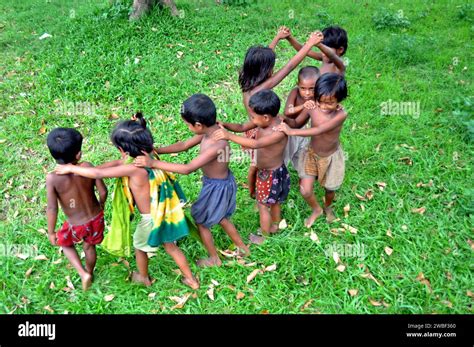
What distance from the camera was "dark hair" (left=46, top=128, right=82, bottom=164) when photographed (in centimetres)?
293

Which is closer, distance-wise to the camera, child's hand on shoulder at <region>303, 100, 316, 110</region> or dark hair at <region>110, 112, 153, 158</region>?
dark hair at <region>110, 112, 153, 158</region>

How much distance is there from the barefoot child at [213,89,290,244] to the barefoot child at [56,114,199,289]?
21.5 inches

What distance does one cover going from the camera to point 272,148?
11.4 feet

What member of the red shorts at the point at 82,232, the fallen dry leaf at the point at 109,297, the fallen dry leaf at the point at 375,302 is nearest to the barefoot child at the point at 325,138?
the fallen dry leaf at the point at 375,302

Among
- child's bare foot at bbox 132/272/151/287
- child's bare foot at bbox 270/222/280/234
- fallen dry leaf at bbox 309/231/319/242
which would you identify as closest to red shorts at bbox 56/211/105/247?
child's bare foot at bbox 132/272/151/287

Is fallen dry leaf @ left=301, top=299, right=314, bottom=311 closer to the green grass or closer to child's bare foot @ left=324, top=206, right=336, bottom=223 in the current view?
the green grass

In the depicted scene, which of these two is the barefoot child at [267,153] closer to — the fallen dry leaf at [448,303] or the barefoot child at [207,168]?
the barefoot child at [207,168]

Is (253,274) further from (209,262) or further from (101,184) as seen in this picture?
(101,184)

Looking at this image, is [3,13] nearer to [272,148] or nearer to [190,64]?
[190,64]

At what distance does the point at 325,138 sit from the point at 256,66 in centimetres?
89

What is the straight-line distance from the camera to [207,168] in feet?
10.8

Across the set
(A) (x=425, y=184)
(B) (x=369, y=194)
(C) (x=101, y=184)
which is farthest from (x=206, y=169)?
(A) (x=425, y=184)

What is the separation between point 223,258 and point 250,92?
1539mm

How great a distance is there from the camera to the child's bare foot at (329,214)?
4100mm
